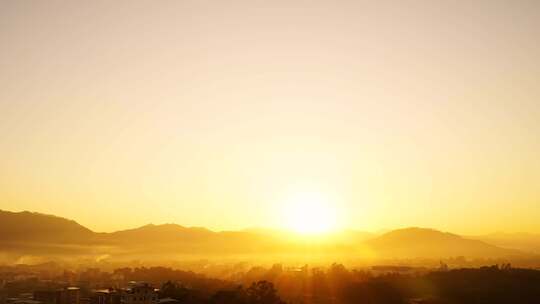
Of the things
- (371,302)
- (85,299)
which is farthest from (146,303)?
(371,302)

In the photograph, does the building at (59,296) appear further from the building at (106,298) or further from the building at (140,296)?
the building at (140,296)

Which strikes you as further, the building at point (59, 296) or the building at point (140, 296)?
the building at point (59, 296)

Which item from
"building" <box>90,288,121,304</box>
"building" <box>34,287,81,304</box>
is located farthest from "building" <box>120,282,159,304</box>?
"building" <box>34,287,81,304</box>

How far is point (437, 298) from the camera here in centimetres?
8975

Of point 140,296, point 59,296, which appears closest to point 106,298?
point 140,296

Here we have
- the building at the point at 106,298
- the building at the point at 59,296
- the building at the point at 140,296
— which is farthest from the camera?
the building at the point at 59,296

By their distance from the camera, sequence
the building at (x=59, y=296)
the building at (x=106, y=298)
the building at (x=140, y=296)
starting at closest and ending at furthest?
1. the building at (x=140, y=296)
2. the building at (x=106, y=298)
3. the building at (x=59, y=296)

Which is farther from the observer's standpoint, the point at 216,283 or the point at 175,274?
the point at 175,274

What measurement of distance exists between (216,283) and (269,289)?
1491 inches

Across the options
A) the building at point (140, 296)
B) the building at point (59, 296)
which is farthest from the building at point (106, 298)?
the building at point (59, 296)

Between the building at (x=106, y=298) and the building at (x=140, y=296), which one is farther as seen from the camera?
the building at (x=106, y=298)

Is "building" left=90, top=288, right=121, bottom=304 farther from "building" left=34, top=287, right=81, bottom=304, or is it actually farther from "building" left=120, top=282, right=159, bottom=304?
"building" left=34, top=287, right=81, bottom=304

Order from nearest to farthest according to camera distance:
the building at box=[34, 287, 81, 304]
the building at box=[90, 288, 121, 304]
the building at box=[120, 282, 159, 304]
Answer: the building at box=[120, 282, 159, 304]
the building at box=[90, 288, 121, 304]
the building at box=[34, 287, 81, 304]

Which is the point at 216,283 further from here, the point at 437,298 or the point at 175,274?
the point at 437,298
